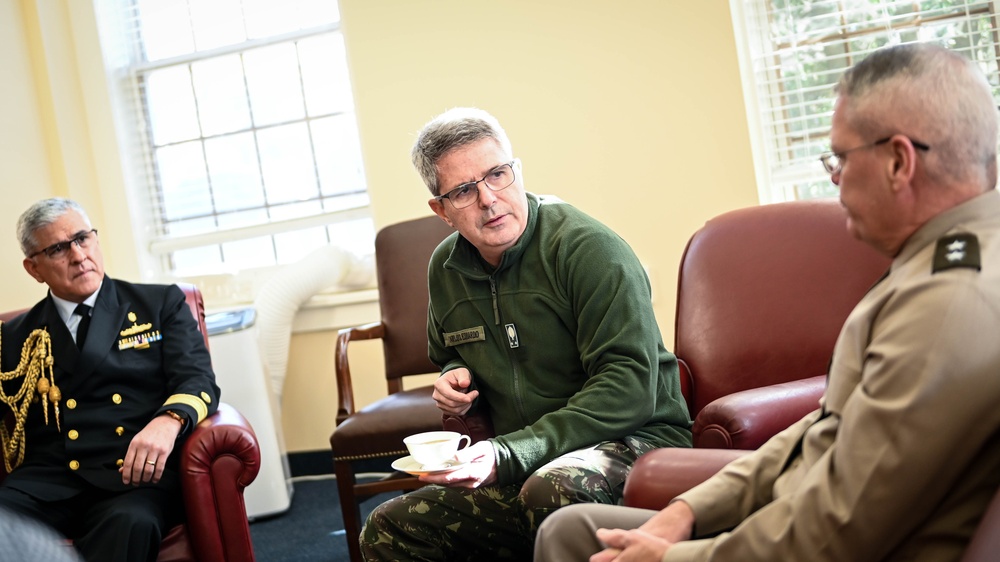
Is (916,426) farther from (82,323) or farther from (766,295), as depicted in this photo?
(82,323)

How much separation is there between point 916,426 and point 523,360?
1.12m

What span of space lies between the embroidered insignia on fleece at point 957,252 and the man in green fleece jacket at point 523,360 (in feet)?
2.78

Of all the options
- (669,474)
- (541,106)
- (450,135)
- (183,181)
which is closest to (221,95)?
(183,181)

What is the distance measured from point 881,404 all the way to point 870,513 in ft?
0.43

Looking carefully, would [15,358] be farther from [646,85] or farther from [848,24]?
[848,24]

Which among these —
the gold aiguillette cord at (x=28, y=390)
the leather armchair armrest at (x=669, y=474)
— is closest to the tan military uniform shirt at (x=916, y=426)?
the leather armchair armrest at (x=669, y=474)

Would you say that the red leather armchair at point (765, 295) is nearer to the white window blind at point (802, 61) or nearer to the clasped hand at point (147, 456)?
the white window blind at point (802, 61)

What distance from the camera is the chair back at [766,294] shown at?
2.31m

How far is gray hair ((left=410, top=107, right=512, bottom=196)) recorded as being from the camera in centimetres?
213

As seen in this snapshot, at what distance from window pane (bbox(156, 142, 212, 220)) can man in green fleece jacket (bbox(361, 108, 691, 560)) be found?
2721mm

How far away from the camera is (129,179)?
4543 mm

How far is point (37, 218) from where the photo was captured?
2885 mm

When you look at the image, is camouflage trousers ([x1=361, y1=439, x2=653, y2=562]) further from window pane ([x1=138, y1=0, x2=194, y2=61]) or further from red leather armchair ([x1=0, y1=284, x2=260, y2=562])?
window pane ([x1=138, y1=0, x2=194, y2=61])

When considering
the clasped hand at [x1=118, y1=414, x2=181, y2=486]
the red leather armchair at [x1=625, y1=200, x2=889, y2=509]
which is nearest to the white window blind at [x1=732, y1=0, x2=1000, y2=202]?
the red leather armchair at [x1=625, y1=200, x2=889, y2=509]
